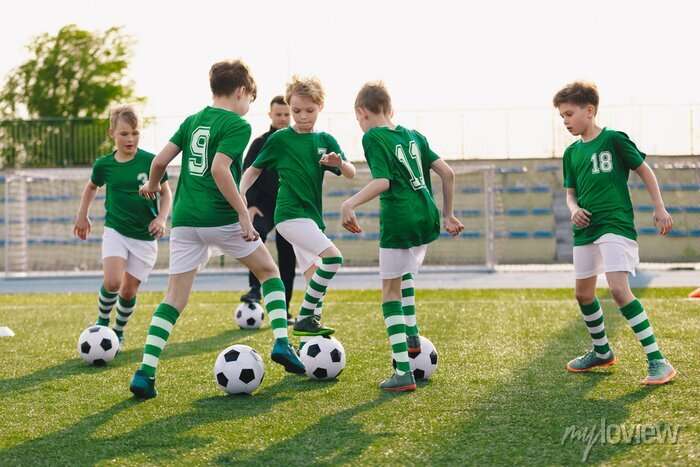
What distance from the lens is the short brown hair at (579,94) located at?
208 inches

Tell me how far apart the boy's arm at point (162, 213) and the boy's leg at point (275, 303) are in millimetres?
1231

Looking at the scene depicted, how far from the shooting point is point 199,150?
4.96 meters

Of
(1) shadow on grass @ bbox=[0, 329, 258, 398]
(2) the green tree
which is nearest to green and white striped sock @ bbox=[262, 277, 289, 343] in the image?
(1) shadow on grass @ bbox=[0, 329, 258, 398]

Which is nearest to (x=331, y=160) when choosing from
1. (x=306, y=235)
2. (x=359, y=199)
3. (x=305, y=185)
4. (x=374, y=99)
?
(x=305, y=185)

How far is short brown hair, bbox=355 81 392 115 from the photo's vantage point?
5.07 metres

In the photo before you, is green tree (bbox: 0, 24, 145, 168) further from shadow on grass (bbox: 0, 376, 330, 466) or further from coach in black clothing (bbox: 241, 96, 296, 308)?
shadow on grass (bbox: 0, 376, 330, 466)

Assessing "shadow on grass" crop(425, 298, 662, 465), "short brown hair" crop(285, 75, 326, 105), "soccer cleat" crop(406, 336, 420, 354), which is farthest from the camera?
"short brown hair" crop(285, 75, 326, 105)

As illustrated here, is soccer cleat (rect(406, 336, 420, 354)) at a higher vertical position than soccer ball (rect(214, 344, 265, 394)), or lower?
higher

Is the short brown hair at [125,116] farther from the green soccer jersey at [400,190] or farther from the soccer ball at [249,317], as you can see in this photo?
the soccer ball at [249,317]

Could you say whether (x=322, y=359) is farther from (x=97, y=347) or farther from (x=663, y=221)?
(x=663, y=221)

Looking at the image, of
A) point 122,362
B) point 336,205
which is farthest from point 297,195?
point 336,205

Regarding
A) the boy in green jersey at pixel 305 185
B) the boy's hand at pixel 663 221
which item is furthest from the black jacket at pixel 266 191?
the boy's hand at pixel 663 221

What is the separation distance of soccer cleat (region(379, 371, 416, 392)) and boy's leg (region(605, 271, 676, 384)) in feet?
4.07

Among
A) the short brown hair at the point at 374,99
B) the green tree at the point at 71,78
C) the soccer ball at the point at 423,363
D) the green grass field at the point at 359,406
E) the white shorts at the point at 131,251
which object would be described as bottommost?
the green grass field at the point at 359,406
